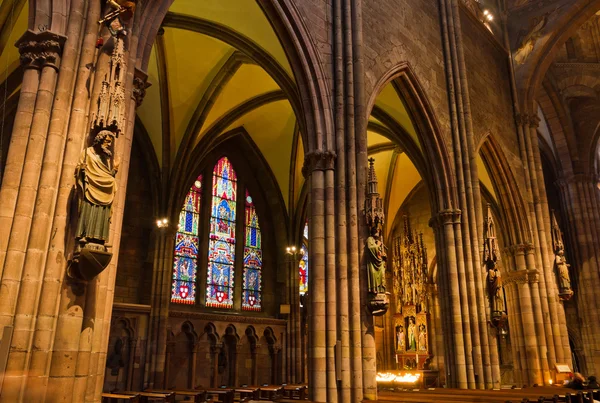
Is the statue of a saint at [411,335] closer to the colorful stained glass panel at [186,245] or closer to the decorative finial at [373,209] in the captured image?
the colorful stained glass panel at [186,245]

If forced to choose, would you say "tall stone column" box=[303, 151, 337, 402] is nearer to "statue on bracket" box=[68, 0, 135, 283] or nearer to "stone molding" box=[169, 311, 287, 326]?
"statue on bracket" box=[68, 0, 135, 283]

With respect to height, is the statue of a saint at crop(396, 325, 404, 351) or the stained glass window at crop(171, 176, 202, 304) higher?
the stained glass window at crop(171, 176, 202, 304)

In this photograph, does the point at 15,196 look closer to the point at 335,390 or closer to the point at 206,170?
the point at 335,390

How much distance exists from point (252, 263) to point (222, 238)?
1668 millimetres

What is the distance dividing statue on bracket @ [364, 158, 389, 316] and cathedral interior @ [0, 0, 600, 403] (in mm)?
43

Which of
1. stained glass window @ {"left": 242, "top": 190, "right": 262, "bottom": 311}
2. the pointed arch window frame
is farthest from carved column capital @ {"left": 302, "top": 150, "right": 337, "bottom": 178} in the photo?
Answer: stained glass window @ {"left": 242, "top": 190, "right": 262, "bottom": 311}

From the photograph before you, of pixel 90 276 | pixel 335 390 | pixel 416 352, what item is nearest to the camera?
pixel 90 276

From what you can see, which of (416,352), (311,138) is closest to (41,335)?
(311,138)

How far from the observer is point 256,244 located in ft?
68.1

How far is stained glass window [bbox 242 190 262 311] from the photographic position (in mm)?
19844

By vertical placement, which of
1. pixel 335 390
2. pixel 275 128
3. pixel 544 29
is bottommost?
pixel 335 390

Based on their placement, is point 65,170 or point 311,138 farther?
point 311,138

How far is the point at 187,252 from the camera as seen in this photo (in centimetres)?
1830

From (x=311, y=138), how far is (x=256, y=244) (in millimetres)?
10339
